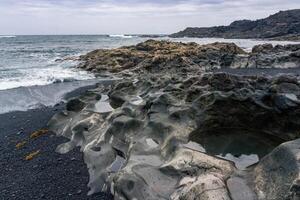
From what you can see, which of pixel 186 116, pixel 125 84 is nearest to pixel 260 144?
pixel 186 116

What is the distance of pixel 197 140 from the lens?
7344 millimetres

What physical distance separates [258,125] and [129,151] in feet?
9.58

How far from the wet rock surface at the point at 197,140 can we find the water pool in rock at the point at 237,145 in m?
0.02

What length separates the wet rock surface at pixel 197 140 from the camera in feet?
18.0

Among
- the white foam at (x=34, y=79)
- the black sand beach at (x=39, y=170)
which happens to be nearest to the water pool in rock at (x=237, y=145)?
the black sand beach at (x=39, y=170)

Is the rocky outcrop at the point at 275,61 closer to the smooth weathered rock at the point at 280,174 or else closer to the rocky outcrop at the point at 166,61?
the rocky outcrop at the point at 166,61

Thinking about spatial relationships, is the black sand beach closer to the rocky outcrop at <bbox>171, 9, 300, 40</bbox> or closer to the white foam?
the white foam

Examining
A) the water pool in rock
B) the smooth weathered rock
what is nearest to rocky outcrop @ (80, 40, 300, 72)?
the water pool in rock

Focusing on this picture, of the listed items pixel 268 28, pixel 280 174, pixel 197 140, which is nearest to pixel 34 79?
pixel 197 140

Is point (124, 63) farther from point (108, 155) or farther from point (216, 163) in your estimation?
point (216, 163)

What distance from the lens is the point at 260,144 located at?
23.8ft

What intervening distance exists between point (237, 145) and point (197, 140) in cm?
83

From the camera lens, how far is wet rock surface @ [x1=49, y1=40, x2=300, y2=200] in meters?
5.49

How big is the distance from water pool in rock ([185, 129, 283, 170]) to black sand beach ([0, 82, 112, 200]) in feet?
7.21
